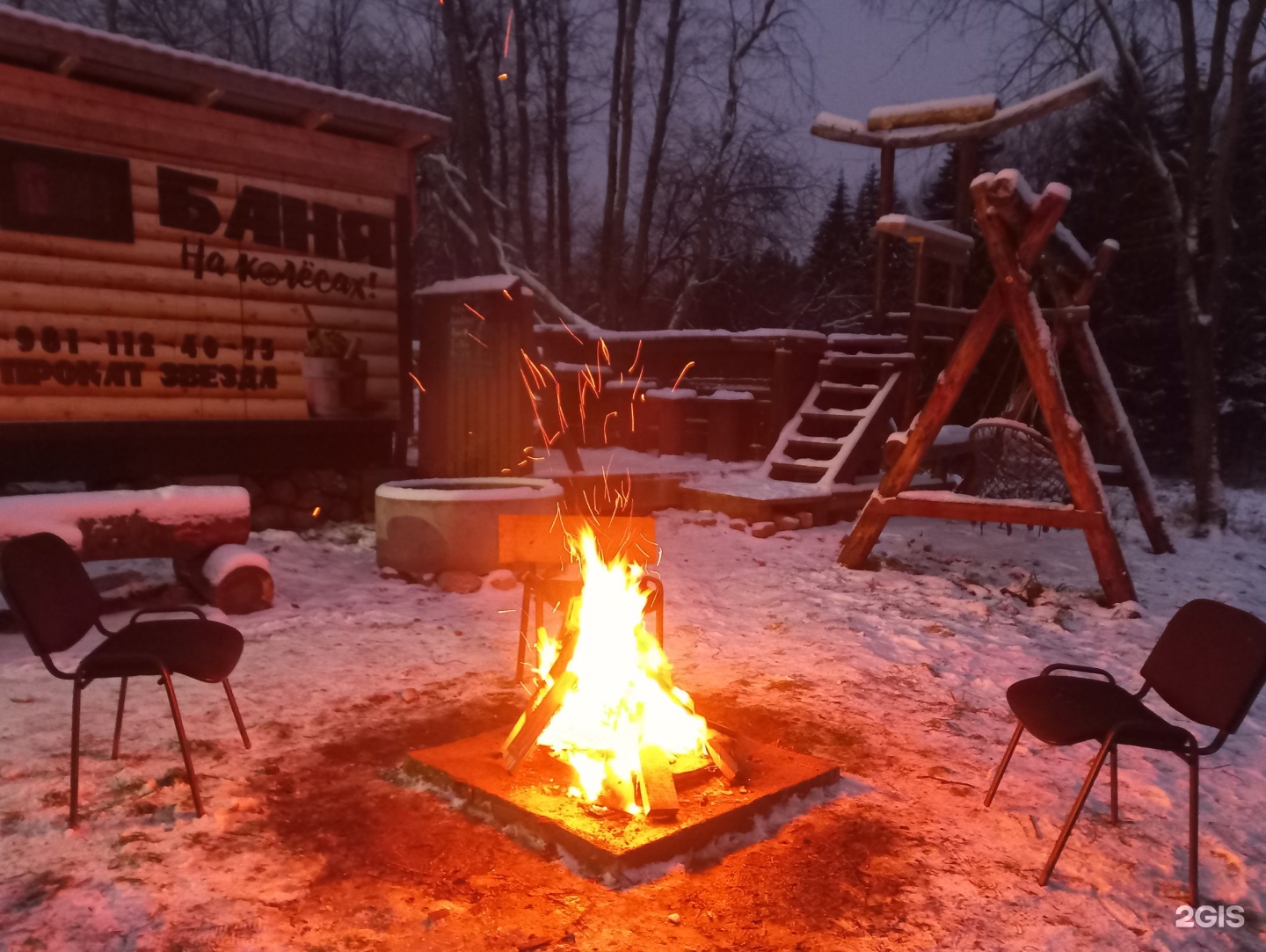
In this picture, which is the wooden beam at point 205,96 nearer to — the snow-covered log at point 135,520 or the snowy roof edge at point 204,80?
the snowy roof edge at point 204,80

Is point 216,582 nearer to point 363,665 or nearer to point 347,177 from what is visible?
point 363,665

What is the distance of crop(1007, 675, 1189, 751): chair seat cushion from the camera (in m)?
3.22

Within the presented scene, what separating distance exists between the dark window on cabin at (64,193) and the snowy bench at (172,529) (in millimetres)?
2934

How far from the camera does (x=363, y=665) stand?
18.0 ft

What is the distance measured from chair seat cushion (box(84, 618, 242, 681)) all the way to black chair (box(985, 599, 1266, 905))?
330 centimetres

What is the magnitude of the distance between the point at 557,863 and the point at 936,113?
33.7 ft

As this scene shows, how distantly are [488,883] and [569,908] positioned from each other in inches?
12.8

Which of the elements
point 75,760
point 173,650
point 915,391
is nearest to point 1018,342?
point 915,391

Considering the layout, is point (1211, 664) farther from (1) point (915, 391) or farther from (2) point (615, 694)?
(1) point (915, 391)

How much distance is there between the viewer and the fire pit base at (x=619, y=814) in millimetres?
3244

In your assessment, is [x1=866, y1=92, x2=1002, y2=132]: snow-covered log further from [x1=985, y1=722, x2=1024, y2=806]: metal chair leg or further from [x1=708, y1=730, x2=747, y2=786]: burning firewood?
[x1=708, y1=730, x2=747, y2=786]: burning firewood

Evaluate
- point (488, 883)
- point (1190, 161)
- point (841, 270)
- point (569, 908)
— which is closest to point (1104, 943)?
point (569, 908)

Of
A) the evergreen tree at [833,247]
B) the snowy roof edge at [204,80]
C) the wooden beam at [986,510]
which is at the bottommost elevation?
the wooden beam at [986,510]

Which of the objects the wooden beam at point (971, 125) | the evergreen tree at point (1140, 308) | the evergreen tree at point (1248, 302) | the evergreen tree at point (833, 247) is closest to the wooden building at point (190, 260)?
the wooden beam at point (971, 125)
